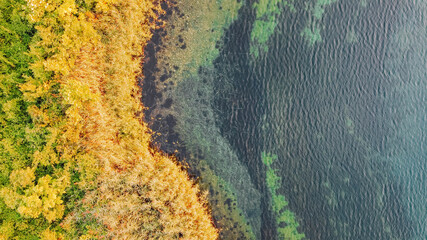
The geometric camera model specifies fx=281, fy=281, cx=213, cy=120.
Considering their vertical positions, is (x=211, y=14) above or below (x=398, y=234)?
above

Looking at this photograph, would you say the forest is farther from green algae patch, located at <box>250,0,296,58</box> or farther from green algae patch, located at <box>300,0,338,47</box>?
green algae patch, located at <box>300,0,338,47</box>

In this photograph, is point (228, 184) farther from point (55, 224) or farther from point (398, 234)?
point (398, 234)

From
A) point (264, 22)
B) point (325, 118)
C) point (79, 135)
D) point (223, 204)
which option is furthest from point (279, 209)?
point (79, 135)

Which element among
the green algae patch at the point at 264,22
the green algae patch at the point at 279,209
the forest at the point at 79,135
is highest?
the green algae patch at the point at 264,22

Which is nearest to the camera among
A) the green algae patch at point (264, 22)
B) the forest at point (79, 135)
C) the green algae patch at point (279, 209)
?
the forest at point (79, 135)

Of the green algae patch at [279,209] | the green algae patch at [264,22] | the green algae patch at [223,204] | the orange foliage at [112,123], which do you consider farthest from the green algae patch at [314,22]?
the green algae patch at [223,204]

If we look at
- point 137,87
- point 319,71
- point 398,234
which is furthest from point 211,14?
point 398,234

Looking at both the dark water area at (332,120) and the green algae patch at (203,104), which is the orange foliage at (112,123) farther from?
the dark water area at (332,120)

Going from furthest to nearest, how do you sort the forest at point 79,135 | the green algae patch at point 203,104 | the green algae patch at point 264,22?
1. the green algae patch at point 264,22
2. the green algae patch at point 203,104
3. the forest at point 79,135
